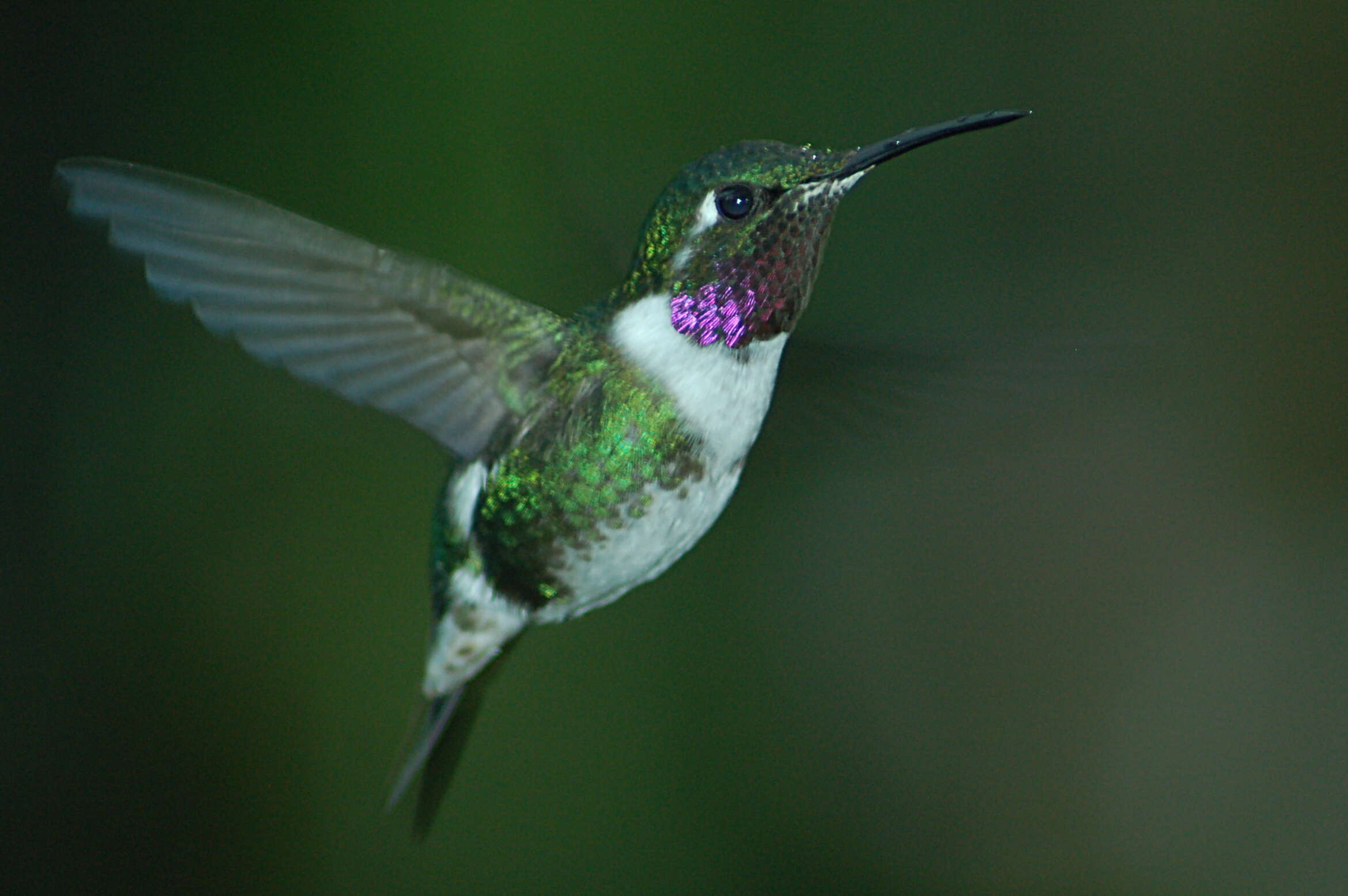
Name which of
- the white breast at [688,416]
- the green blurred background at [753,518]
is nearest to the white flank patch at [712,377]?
the white breast at [688,416]

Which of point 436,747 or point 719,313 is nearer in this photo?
point 719,313

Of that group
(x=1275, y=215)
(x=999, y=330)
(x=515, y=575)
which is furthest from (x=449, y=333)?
(x=1275, y=215)

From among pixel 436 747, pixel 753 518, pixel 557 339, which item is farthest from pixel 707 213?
pixel 753 518

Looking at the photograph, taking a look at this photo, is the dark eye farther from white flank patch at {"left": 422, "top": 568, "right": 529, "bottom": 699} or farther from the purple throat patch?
white flank patch at {"left": 422, "top": 568, "right": 529, "bottom": 699}

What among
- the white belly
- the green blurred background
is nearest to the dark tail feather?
the white belly

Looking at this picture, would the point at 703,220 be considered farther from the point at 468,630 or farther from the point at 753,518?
the point at 753,518

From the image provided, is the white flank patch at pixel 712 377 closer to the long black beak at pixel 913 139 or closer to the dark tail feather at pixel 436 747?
the long black beak at pixel 913 139

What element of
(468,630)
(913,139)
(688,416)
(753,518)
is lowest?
(753,518)
